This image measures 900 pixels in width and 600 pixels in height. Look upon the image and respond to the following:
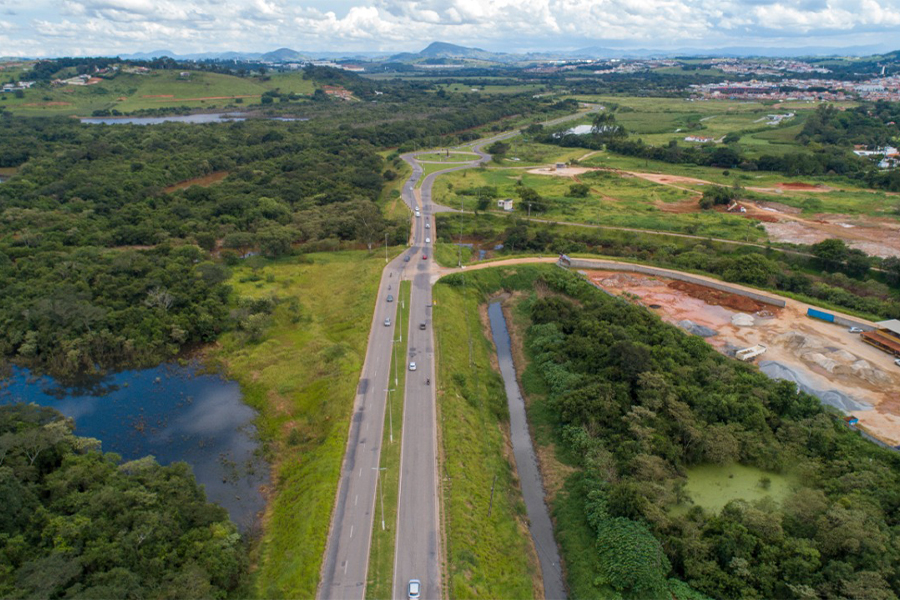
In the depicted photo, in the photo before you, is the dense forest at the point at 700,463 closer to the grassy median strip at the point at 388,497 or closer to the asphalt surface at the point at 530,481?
the asphalt surface at the point at 530,481

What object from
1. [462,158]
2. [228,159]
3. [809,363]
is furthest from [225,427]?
[462,158]

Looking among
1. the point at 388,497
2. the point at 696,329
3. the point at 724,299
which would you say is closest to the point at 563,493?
the point at 388,497

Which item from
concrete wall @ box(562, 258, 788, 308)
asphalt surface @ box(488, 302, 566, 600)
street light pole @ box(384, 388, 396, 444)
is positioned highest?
concrete wall @ box(562, 258, 788, 308)

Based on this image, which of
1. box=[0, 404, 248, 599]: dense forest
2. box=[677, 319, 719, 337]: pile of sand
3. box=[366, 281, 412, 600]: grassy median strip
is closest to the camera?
box=[0, 404, 248, 599]: dense forest

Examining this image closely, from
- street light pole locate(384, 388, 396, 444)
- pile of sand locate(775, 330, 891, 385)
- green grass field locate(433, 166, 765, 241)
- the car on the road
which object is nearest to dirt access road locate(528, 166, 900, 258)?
green grass field locate(433, 166, 765, 241)

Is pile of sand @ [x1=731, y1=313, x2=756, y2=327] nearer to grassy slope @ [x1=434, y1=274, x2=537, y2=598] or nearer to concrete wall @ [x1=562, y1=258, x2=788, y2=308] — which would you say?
concrete wall @ [x1=562, y1=258, x2=788, y2=308]

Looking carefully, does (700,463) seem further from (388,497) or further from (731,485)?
(388,497)
